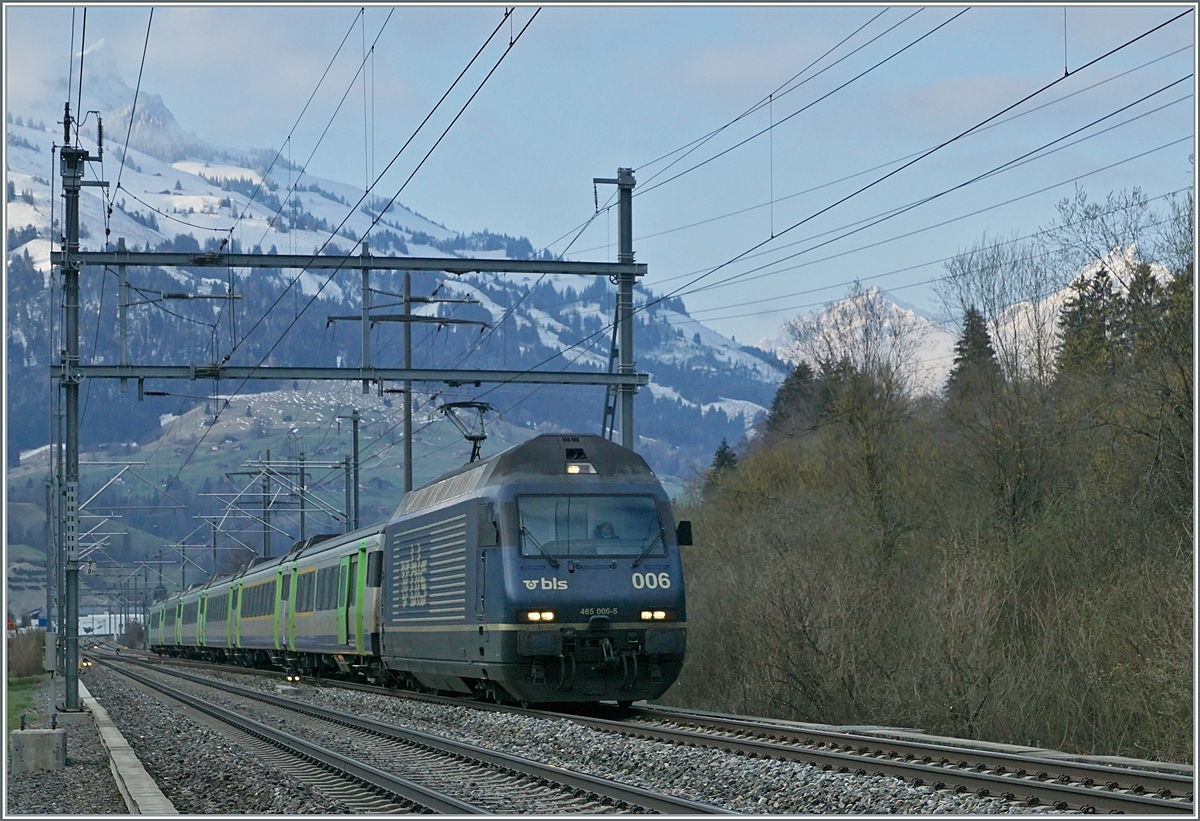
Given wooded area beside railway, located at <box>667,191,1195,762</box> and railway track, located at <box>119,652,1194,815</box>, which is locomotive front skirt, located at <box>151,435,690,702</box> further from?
Result: wooded area beside railway, located at <box>667,191,1195,762</box>

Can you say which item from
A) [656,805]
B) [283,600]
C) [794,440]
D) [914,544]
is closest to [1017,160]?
[656,805]

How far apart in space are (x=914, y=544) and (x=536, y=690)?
2179 centimetres

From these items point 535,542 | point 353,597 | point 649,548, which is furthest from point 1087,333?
point 535,542

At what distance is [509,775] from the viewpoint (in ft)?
47.0

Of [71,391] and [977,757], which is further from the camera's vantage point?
[71,391]

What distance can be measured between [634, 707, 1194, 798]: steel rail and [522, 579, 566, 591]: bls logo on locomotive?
2.25 metres

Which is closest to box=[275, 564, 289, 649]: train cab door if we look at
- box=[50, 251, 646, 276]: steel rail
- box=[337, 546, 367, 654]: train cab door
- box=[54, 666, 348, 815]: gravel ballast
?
box=[337, 546, 367, 654]: train cab door

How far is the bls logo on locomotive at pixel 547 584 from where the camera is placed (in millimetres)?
19359

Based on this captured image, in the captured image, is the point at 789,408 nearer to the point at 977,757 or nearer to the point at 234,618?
the point at 234,618

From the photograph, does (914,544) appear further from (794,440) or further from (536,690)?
(794,440)

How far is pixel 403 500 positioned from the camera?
27.0m

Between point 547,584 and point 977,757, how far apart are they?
7198 mm

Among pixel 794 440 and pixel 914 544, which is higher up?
pixel 794 440

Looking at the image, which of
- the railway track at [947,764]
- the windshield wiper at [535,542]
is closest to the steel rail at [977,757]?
the railway track at [947,764]
